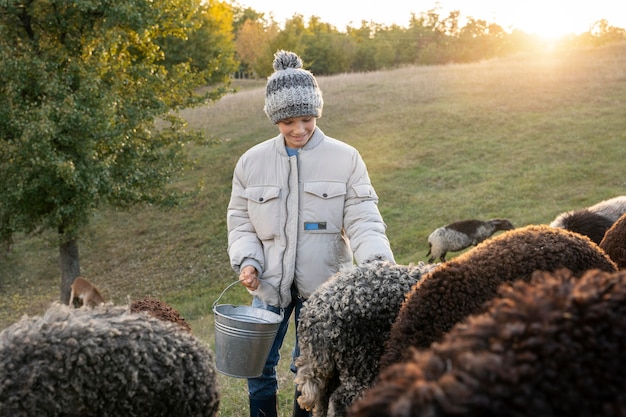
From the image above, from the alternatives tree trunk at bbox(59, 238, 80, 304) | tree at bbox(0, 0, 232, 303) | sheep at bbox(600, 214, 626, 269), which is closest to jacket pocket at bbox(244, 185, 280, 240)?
sheep at bbox(600, 214, 626, 269)

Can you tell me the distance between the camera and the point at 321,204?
157 inches

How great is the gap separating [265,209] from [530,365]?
2.92 metres

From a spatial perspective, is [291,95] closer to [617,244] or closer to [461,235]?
[617,244]

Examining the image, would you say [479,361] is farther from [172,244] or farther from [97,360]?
[172,244]

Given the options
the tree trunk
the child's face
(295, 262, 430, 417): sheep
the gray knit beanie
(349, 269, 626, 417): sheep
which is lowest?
the tree trunk

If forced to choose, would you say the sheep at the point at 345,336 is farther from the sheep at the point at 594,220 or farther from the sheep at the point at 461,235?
the sheep at the point at 461,235

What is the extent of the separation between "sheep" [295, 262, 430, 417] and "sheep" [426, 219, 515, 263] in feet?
28.9

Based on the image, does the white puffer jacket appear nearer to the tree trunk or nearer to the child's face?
the child's face

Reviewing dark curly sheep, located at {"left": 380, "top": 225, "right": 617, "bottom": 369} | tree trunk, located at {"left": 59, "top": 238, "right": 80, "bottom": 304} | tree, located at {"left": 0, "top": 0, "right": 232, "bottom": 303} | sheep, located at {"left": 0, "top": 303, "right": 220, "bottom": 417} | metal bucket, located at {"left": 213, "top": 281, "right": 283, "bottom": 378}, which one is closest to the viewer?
sheep, located at {"left": 0, "top": 303, "right": 220, "bottom": 417}

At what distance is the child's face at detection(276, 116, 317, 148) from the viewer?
13.0ft

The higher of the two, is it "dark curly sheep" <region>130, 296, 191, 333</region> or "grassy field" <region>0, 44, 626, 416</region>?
"dark curly sheep" <region>130, 296, 191, 333</region>

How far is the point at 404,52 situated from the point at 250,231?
2244 inches

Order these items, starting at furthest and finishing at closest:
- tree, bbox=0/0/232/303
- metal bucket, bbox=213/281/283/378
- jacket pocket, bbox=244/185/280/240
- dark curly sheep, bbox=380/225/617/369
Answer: tree, bbox=0/0/232/303 < jacket pocket, bbox=244/185/280/240 < metal bucket, bbox=213/281/283/378 < dark curly sheep, bbox=380/225/617/369

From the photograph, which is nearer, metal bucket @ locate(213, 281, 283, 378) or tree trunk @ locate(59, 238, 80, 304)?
metal bucket @ locate(213, 281, 283, 378)
